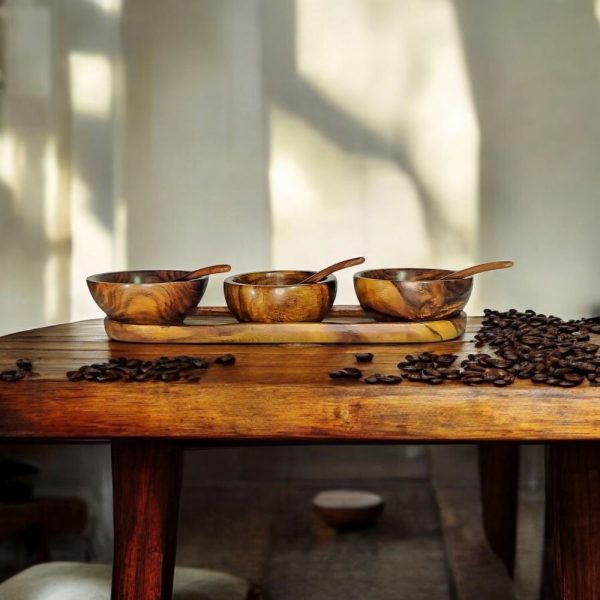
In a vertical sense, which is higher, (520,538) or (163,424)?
(163,424)

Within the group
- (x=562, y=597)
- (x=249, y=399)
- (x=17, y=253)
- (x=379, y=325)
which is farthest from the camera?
(x=17, y=253)

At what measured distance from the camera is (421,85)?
364 centimetres

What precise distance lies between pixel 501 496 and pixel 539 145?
4.57ft

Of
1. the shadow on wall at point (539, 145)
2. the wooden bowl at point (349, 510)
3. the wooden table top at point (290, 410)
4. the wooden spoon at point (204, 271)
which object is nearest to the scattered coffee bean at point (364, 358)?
the wooden table top at point (290, 410)

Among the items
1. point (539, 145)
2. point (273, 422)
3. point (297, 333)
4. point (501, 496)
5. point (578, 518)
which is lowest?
point (501, 496)

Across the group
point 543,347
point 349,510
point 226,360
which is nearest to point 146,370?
point 226,360

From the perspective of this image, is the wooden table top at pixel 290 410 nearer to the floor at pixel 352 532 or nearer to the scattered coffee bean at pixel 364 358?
the scattered coffee bean at pixel 364 358

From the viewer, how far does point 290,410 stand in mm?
1647

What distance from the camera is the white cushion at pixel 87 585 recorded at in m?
2.22

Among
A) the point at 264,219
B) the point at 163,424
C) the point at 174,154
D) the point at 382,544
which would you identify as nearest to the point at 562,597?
the point at 163,424

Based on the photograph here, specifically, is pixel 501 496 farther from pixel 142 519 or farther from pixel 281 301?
pixel 142 519

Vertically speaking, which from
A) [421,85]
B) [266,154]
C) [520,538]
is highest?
[421,85]

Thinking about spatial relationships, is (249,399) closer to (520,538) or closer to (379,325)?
(379,325)

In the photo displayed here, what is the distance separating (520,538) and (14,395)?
7.94 ft
